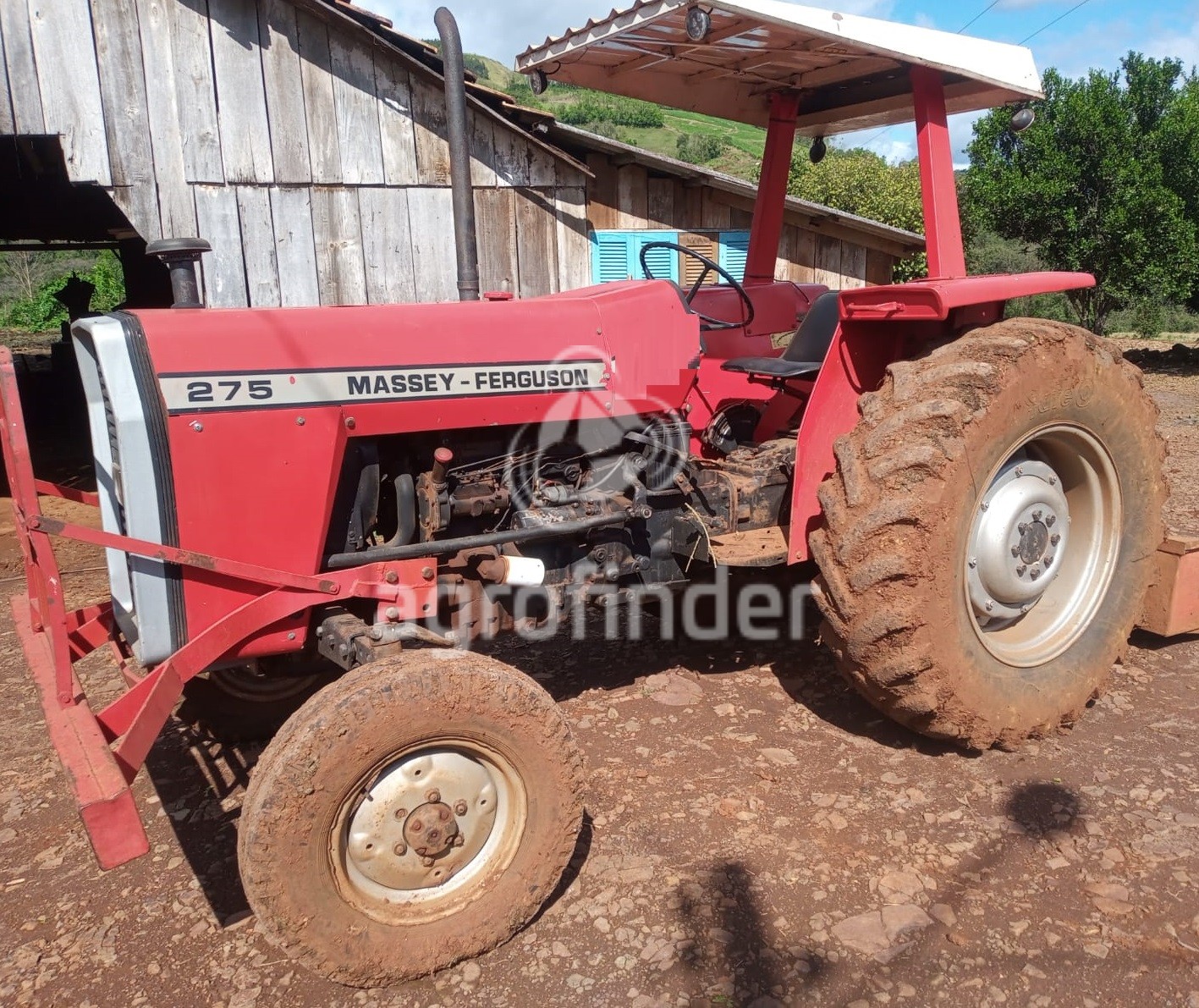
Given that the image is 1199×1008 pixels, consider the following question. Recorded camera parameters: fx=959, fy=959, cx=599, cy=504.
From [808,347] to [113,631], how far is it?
8.73 feet

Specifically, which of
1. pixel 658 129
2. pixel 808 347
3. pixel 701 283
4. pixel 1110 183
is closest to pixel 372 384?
pixel 701 283

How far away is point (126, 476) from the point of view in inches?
93.0

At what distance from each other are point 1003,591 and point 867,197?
16.3 meters

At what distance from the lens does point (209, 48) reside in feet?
19.6

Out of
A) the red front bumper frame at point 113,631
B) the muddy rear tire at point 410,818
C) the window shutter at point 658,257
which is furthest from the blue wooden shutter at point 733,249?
the muddy rear tire at point 410,818

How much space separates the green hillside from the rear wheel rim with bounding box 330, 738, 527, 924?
42.6 m

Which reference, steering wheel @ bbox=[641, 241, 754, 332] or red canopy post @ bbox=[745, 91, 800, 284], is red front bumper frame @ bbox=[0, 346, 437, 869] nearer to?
steering wheel @ bbox=[641, 241, 754, 332]

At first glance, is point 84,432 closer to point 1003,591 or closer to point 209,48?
point 209,48

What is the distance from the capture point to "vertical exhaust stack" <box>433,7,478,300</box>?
5672 millimetres

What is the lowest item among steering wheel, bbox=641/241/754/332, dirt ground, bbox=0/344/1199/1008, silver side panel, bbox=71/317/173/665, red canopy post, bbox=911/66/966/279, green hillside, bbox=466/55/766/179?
dirt ground, bbox=0/344/1199/1008

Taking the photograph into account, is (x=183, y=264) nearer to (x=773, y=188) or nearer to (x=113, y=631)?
(x=113, y=631)

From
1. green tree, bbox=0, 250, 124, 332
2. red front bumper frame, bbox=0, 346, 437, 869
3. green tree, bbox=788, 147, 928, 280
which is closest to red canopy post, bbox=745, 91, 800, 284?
red front bumper frame, bbox=0, 346, 437, 869

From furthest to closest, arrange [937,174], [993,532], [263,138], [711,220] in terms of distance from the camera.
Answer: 1. [711,220]
2. [263,138]
3. [937,174]
4. [993,532]

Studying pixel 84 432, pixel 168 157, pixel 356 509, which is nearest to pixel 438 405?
pixel 356 509
